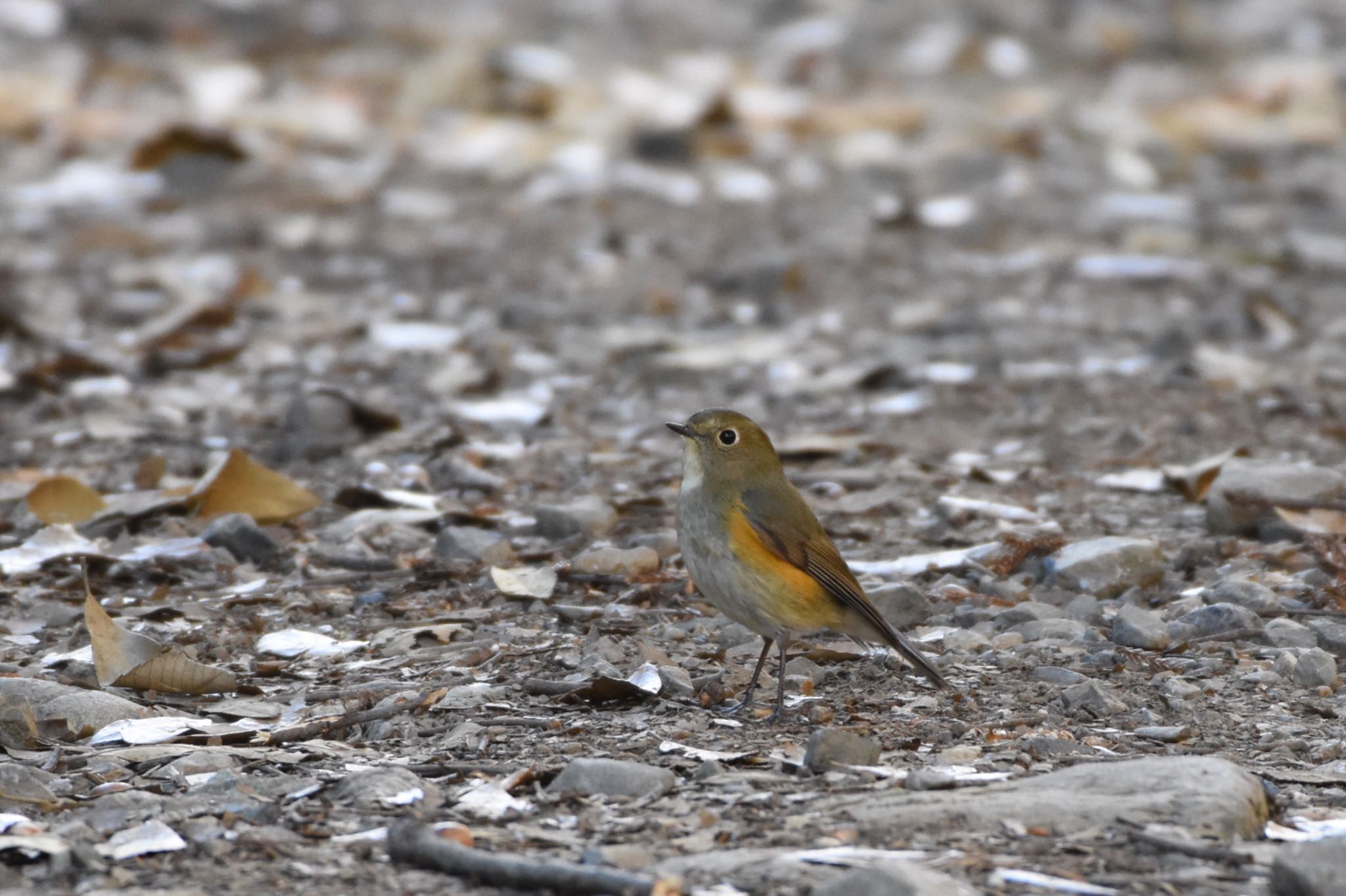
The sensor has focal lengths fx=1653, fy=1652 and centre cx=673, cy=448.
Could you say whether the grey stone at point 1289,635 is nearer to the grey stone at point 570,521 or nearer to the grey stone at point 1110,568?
the grey stone at point 1110,568

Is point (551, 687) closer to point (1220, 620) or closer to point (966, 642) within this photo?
point (966, 642)

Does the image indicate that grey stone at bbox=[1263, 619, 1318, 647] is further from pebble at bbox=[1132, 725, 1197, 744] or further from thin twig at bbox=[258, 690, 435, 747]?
thin twig at bbox=[258, 690, 435, 747]

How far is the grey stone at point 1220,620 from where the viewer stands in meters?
4.57

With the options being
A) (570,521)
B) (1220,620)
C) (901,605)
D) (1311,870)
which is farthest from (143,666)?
(1220,620)

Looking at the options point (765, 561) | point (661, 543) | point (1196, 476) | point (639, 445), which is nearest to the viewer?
point (765, 561)

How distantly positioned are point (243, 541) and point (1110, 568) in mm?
2696

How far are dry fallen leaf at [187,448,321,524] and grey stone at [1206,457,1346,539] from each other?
3.03 metres

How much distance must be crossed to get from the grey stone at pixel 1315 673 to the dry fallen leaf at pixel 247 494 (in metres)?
3.13

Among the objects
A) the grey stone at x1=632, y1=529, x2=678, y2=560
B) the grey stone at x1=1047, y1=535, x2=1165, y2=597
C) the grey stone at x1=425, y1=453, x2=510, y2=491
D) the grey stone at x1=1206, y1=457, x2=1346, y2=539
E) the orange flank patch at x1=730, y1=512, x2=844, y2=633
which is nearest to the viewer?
the orange flank patch at x1=730, y1=512, x2=844, y2=633

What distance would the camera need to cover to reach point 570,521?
5.46 meters

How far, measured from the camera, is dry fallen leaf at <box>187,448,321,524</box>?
5480mm

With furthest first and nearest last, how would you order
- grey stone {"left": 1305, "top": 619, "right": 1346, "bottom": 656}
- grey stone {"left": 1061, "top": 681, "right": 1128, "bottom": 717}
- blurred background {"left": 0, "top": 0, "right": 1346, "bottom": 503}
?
blurred background {"left": 0, "top": 0, "right": 1346, "bottom": 503} → grey stone {"left": 1305, "top": 619, "right": 1346, "bottom": 656} → grey stone {"left": 1061, "top": 681, "right": 1128, "bottom": 717}

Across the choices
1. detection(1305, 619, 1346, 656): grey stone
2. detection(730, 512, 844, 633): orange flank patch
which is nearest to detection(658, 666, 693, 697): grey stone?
detection(730, 512, 844, 633): orange flank patch

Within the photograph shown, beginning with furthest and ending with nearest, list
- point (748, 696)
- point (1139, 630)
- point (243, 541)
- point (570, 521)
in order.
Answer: point (570, 521) → point (243, 541) → point (1139, 630) → point (748, 696)
